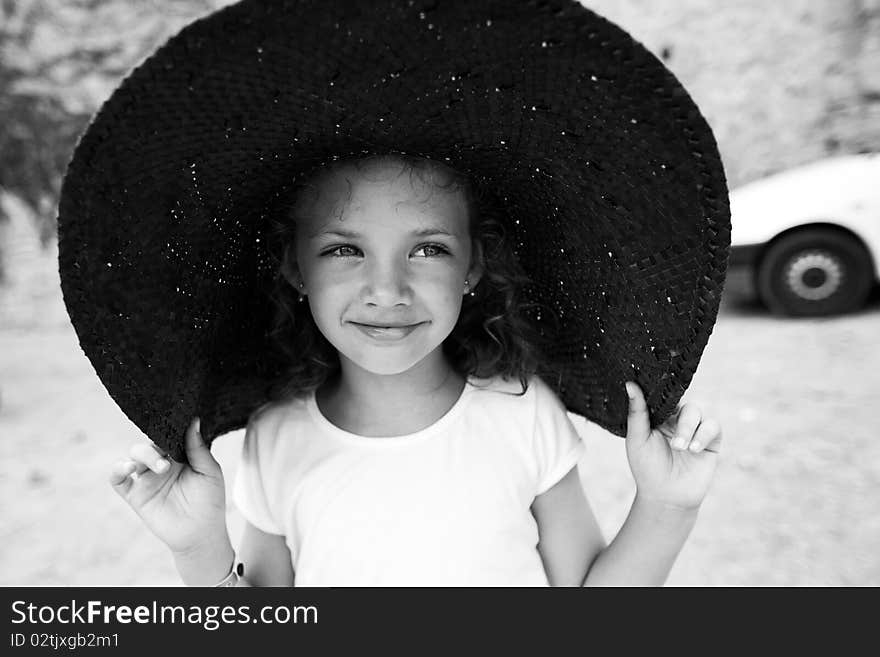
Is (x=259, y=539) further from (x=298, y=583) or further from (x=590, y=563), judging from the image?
(x=590, y=563)

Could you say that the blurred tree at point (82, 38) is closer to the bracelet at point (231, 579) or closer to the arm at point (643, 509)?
the bracelet at point (231, 579)

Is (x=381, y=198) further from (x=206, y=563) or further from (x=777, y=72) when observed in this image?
(x=777, y=72)

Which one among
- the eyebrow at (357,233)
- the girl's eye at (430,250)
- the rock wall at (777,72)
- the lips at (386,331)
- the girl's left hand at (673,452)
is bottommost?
the girl's left hand at (673,452)

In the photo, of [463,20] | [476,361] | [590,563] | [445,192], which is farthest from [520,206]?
[590,563]

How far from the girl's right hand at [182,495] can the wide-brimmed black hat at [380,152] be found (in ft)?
0.24

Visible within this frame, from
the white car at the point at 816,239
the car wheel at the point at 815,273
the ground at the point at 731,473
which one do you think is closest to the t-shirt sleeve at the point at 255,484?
the ground at the point at 731,473

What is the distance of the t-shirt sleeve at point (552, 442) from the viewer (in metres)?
1.41

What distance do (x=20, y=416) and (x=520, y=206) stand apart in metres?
4.12

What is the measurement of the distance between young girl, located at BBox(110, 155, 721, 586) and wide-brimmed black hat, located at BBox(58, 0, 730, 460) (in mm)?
66

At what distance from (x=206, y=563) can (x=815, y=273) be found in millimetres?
4782

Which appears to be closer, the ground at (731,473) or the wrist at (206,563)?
the wrist at (206,563)

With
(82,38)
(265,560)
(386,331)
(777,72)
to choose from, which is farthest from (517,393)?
(82,38)

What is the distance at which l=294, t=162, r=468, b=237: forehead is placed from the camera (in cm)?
124

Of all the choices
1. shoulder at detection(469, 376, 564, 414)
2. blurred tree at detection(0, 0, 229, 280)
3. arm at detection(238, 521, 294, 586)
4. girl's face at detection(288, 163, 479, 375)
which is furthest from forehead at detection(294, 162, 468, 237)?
blurred tree at detection(0, 0, 229, 280)
